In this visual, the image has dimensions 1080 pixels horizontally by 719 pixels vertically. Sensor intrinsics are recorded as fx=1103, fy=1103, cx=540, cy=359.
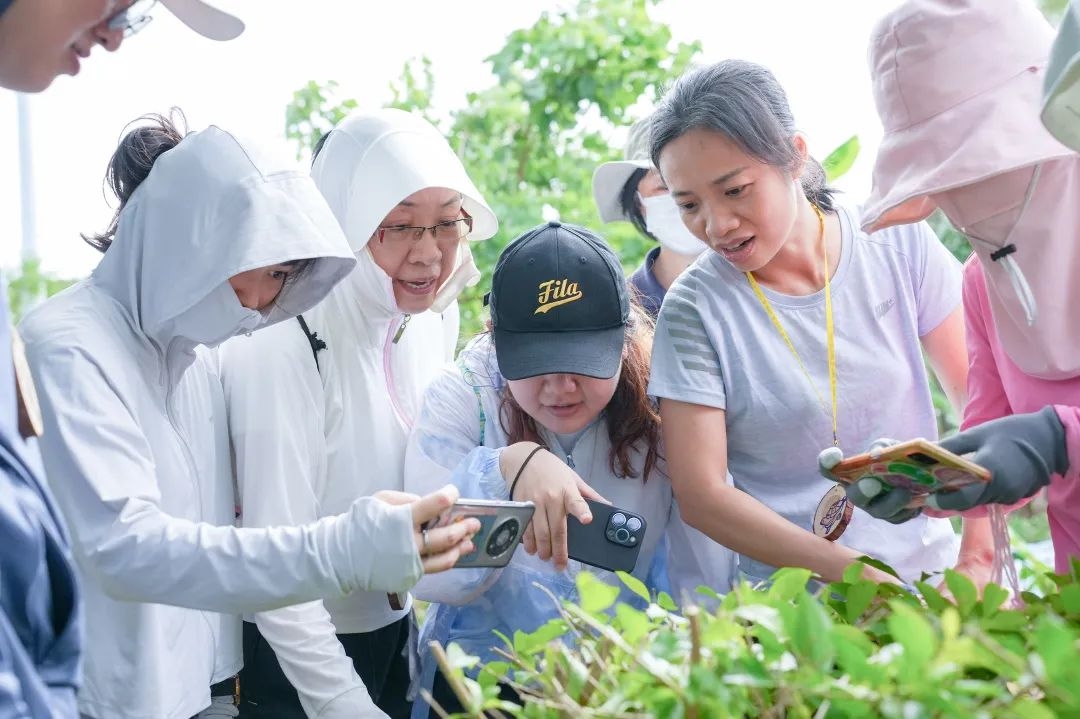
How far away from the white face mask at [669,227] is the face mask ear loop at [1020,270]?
3.26 ft

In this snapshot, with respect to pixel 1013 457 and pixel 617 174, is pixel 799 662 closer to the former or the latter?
pixel 1013 457

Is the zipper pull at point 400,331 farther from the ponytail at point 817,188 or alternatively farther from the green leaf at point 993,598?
the green leaf at point 993,598

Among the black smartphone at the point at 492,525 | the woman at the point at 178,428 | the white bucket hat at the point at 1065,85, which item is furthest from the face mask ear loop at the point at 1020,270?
the woman at the point at 178,428

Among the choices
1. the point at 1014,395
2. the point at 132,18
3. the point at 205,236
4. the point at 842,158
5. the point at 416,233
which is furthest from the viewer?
the point at 842,158

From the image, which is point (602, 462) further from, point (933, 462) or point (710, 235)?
point (933, 462)

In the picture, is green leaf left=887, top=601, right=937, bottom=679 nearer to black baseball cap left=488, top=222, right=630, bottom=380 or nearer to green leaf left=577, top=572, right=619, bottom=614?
green leaf left=577, top=572, right=619, bottom=614

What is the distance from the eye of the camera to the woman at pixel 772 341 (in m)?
1.92

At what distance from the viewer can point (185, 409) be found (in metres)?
1.95

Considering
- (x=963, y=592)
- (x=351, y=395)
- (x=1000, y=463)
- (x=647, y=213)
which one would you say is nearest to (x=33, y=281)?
(x=647, y=213)

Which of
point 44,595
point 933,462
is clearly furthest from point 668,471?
point 44,595

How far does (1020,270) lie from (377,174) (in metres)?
1.25

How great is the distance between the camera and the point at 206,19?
1.65 meters

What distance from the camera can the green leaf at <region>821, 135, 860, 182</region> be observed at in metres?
2.60

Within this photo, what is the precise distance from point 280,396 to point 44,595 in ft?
2.64
